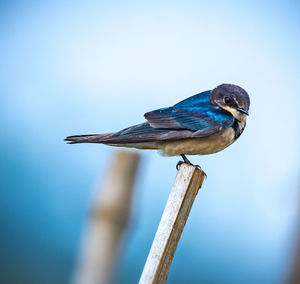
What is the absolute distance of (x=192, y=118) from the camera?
9.29 feet

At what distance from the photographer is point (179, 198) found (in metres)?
1.76

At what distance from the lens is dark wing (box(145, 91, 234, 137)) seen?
275 centimetres

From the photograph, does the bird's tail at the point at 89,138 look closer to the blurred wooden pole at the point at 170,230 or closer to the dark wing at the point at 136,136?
the dark wing at the point at 136,136

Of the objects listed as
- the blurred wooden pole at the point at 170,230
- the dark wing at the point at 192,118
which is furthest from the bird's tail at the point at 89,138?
the blurred wooden pole at the point at 170,230

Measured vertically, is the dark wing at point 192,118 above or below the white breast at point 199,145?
above

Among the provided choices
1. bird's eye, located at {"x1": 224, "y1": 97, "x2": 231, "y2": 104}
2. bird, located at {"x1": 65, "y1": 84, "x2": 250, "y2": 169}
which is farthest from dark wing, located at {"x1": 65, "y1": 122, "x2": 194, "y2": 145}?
bird's eye, located at {"x1": 224, "y1": 97, "x2": 231, "y2": 104}

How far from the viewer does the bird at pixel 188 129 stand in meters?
2.66

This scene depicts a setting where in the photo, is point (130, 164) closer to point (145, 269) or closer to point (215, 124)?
point (215, 124)

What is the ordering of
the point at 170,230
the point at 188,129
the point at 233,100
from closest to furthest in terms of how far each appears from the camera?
1. the point at 170,230
2. the point at 188,129
3. the point at 233,100

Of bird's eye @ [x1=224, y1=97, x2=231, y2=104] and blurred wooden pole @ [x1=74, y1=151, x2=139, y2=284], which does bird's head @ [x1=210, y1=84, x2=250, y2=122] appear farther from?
blurred wooden pole @ [x1=74, y1=151, x2=139, y2=284]

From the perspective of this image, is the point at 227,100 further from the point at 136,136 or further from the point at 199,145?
the point at 136,136

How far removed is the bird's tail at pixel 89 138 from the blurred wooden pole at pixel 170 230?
0.78 metres

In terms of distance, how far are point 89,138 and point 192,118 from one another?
643 millimetres

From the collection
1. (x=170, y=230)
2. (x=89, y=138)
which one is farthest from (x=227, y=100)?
(x=170, y=230)
